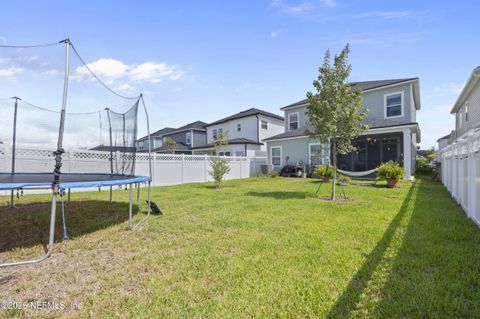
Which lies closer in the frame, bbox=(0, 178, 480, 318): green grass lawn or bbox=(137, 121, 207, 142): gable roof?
bbox=(0, 178, 480, 318): green grass lawn

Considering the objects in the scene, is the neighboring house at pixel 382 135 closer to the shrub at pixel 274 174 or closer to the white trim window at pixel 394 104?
the white trim window at pixel 394 104

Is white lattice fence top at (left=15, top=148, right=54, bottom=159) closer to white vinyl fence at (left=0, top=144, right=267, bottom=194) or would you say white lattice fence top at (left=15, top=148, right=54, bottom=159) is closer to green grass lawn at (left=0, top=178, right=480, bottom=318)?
white vinyl fence at (left=0, top=144, right=267, bottom=194)

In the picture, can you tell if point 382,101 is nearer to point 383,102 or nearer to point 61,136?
point 383,102

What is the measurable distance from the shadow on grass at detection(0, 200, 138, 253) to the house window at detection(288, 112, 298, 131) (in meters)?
14.8

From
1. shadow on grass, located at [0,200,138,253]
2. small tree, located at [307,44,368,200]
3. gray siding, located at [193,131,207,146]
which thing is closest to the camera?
shadow on grass, located at [0,200,138,253]

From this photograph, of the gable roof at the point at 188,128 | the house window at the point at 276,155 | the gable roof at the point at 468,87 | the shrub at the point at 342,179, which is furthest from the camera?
the gable roof at the point at 188,128

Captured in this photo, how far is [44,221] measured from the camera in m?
4.66

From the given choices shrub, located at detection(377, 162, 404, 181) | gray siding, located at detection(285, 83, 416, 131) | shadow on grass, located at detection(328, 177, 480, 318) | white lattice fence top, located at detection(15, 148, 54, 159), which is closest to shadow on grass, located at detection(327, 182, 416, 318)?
shadow on grass, located at detection(328, 177, 480, 318)

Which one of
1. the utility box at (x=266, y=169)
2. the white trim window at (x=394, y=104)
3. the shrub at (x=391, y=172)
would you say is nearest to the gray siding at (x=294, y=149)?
the utility box at (x=266, y=169)

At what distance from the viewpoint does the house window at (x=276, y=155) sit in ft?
58.7

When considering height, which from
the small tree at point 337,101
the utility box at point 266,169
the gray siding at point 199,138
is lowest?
the utility box at point 266,169

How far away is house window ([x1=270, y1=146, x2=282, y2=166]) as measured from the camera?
1789cm

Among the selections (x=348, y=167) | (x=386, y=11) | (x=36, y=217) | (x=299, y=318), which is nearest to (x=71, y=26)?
(x=36, y=217)

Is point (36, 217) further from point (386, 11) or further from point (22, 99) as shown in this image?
point (386, 11)
